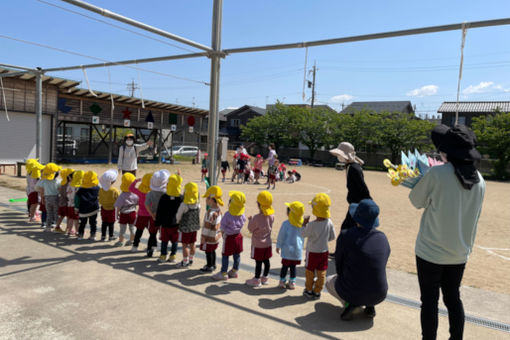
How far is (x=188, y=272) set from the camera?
4953 mm

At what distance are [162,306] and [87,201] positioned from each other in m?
3.16

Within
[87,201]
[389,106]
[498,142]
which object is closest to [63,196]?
[87,201]

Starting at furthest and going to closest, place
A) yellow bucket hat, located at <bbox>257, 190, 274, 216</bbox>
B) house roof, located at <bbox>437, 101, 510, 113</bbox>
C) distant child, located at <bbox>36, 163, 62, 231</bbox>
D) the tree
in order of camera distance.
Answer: house roof, located at <bbox>437, 101, 510, 113</bbox> → the tree → distant child, located at <bbox>36, 163, 62, 231</bbox> → yellow bucket hat, located at <bbox>257, 190, 274, 216</bbox>

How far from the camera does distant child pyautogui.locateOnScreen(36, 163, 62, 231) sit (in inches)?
265

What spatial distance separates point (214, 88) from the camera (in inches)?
258

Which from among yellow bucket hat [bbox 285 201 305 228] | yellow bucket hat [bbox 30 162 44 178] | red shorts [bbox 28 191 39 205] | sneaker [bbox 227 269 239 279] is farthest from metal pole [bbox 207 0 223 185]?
red shorts [bbox 28 191 39 205]

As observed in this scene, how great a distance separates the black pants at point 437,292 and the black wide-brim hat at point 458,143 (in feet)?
2.88

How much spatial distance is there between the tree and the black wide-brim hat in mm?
35205

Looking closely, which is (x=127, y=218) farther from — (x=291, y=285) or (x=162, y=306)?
(x=291, y=285)

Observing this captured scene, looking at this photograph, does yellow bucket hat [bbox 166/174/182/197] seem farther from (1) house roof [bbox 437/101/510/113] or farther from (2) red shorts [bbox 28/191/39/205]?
(1) house roof [bbox 437/101/510/113]

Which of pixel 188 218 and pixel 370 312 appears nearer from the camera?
pixel 370 312

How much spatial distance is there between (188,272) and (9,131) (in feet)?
59.4

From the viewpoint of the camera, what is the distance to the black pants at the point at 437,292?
2.91 m

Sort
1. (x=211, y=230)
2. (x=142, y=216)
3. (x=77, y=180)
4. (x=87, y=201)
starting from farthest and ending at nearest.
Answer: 1. (x=77, y=180)
2. (x=87, y=201)
3. (x=142, y=216)
4. (x=211, y=230)
